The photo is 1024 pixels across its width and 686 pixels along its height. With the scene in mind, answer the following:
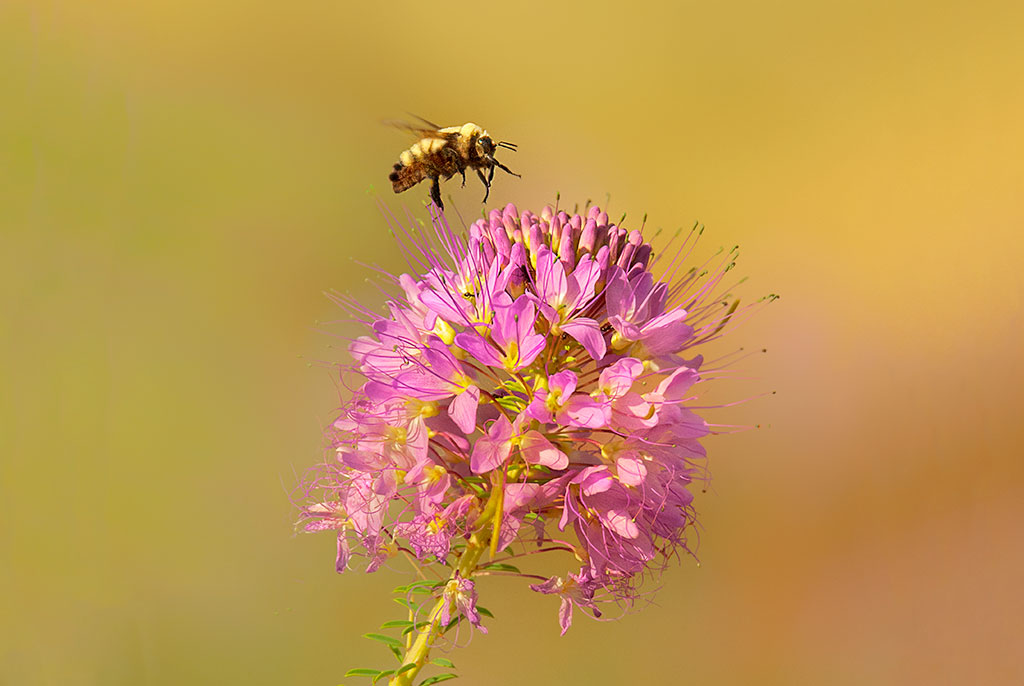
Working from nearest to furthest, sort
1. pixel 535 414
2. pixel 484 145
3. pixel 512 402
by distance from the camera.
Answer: pixel 535 414
pixel 512 402
pixel 484 145

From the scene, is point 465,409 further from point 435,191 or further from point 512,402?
point 435,191

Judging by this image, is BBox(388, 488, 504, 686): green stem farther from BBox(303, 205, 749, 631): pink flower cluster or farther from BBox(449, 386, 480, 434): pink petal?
BBox(449, 386, 480, 434): pink petal

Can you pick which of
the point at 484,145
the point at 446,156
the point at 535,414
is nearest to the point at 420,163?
the point at 446,156

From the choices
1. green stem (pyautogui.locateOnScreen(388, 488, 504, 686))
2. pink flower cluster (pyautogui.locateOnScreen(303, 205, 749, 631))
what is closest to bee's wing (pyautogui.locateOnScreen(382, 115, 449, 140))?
pink flower cluster (pyautogui.locateOnScreen(303, 205, 749, 631))

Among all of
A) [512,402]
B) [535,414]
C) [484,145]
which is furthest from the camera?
[484,145]

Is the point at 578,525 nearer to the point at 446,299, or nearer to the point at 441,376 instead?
the point at 441,376

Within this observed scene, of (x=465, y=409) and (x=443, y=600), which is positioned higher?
(x=465, y=409)

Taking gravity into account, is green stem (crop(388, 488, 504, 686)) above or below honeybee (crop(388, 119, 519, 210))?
below
